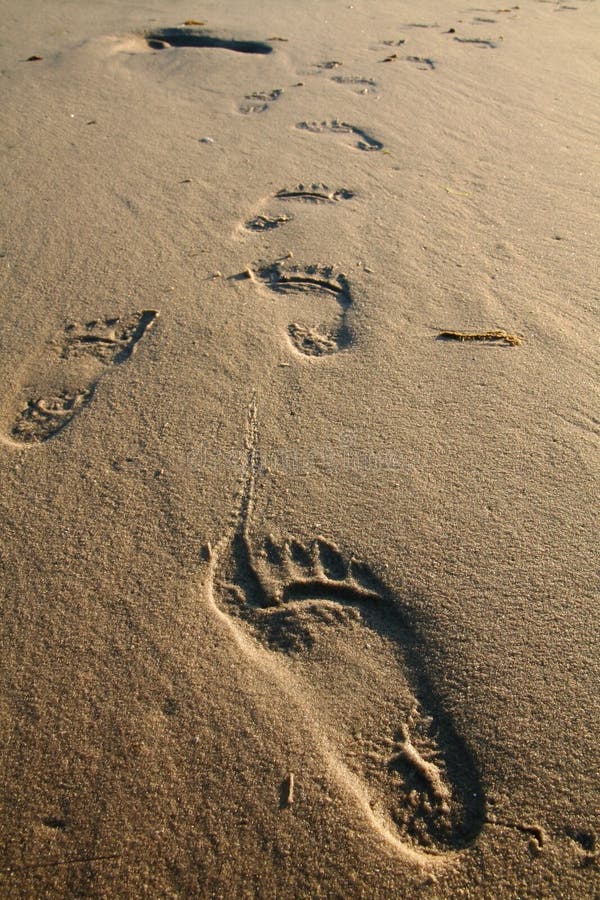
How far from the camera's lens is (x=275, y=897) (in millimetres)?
900

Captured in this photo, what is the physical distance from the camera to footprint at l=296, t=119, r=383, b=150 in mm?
2719

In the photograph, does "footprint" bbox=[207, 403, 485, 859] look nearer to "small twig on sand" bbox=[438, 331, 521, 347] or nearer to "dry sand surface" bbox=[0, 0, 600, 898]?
"dry sand surface" bbox=[0, 0, 600, 898]

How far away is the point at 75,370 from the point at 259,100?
203cm

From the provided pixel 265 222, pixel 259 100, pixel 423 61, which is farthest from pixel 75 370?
pixel 423 61

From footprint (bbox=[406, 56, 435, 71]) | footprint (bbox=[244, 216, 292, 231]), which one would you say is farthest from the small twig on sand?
footprint (bbox=[406, 56, 435, 71])

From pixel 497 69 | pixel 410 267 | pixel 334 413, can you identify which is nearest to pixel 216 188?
pixel 410 267

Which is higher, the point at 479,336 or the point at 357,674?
the point at 479,336

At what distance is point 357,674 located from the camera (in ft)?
3.72

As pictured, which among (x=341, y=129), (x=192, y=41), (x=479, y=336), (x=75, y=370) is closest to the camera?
(x=75, y=370)

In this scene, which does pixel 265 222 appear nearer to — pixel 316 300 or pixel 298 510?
pixel 316 300

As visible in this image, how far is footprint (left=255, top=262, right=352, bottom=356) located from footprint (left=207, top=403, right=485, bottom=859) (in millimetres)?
592

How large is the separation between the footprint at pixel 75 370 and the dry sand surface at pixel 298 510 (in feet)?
0.04

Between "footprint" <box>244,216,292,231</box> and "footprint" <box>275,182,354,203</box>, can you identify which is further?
"footprint" <box>275,182,354,203</box>

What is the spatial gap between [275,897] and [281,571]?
54cm
